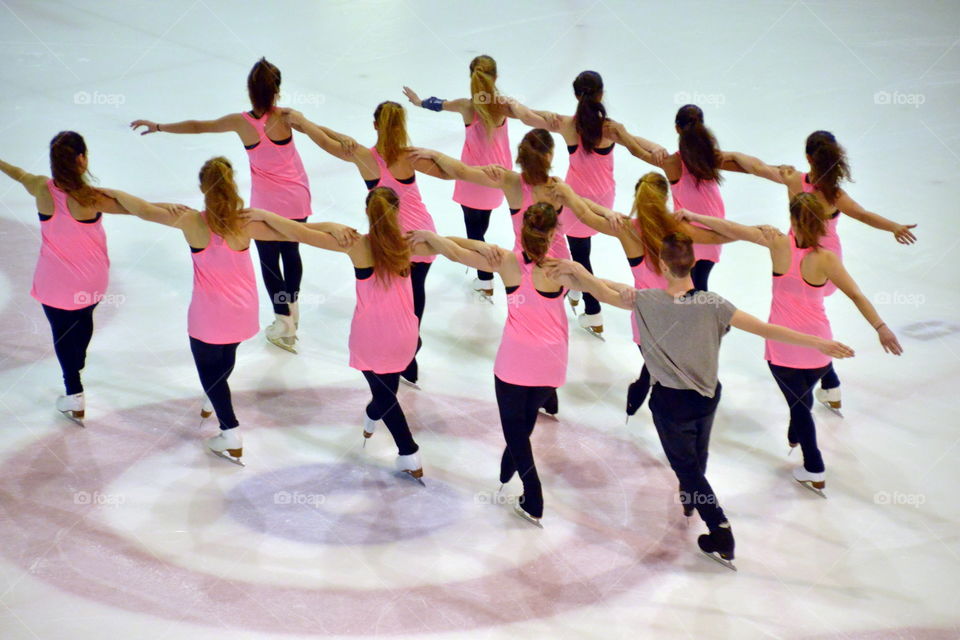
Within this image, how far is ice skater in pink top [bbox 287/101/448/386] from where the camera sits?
5.77 meters

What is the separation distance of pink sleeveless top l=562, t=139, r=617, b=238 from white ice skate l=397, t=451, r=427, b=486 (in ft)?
6.35

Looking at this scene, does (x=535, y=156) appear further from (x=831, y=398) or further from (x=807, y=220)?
(x=831, y=398)

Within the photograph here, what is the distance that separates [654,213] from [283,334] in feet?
8.54

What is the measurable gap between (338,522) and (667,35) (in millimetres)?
8790

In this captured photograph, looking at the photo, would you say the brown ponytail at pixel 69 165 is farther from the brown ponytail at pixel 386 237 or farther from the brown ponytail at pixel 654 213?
the brown ponytail at pixel 654 213

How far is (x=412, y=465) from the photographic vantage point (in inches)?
207

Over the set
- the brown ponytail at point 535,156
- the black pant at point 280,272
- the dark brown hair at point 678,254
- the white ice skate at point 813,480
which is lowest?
the white ice skate at point 813,480

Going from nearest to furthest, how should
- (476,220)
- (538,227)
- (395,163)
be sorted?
(538,227), (395,163), (476,220)

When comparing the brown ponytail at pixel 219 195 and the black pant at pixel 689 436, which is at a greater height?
the brown ponytail at pixel 219 195

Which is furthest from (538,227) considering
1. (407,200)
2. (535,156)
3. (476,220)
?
(476,220)

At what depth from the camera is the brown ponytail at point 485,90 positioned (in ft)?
21.1

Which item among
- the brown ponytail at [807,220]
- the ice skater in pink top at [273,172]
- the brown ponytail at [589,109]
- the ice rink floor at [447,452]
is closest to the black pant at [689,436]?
the ice rink floor at [447,452]

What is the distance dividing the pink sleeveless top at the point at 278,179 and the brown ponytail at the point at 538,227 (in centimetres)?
222

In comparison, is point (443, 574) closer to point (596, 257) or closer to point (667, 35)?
point (596, 257)
